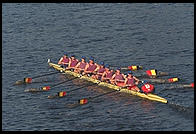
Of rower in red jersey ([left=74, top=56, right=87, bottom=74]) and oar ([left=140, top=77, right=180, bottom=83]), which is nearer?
oar ([left=140, top=77, right=180, bottom=83])

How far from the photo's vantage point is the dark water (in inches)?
2549

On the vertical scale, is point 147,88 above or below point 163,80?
below

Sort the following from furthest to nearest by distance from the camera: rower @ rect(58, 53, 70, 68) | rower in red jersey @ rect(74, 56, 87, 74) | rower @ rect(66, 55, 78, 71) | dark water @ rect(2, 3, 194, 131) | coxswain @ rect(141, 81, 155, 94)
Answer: rower @ rect(58, 53, 70, 68) → rower @ rect(66, 55, 78, 71) → rower in red jersey @ rect(74, 56, 87, 74) → coxswain @ rect(141, 81, 155, 94) → dark water @ rect(2, 3, 194, 131)

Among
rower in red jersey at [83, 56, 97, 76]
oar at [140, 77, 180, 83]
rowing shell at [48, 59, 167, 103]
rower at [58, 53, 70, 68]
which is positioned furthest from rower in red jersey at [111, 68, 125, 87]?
rower at [58, 53, 70, 68]

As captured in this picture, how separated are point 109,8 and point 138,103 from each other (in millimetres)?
38157

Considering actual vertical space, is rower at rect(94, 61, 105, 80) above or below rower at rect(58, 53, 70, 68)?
below

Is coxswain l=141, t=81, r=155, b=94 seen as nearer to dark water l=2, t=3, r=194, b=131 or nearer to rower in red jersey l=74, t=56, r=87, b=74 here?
dark water l=2, t=3, r=194, b=131

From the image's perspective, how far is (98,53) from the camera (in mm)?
85750

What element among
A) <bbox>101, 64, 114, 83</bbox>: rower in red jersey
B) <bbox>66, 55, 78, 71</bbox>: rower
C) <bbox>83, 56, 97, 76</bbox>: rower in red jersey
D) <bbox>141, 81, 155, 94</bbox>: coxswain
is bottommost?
<bbox>141, 81, 155, 94</bbox>: coxswain

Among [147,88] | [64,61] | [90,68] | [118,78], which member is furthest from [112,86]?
[64,61]

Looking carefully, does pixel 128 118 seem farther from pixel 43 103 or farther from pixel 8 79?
pixel 8 79

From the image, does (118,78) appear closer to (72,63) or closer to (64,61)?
(72,63)

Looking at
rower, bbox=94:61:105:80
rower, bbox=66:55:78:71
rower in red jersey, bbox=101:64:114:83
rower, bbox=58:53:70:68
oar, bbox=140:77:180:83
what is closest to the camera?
oar, bbox=140:77:180:83

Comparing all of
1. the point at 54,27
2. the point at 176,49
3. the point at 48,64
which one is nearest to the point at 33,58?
the point at 48,64
